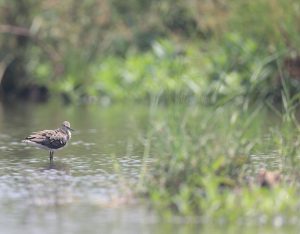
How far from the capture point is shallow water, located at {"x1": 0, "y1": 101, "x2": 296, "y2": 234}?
9.70 metres

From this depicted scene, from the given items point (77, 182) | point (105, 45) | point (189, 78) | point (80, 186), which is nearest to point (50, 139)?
point (77, 182)

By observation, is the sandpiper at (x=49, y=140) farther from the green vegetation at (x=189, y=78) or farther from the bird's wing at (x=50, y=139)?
the green vegetation at (x=189, y=78)

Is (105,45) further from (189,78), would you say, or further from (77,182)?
(77,182)

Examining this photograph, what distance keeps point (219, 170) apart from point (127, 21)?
54.8ft

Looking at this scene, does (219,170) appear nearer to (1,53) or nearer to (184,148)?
(184,148)

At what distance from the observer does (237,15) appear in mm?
21625

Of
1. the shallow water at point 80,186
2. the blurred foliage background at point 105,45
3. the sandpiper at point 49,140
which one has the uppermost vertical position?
the blurred foliage background at point 105,45

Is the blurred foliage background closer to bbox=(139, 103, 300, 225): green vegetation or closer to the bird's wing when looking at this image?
the bird's wing

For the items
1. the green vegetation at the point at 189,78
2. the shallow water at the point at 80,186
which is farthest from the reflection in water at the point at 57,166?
the green vegetation at the point at 189,78

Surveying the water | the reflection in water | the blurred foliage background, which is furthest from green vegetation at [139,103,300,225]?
the blurred foliage background

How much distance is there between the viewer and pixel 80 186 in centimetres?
1173

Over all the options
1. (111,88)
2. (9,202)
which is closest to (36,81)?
(111,88)

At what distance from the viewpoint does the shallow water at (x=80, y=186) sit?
9703 mm

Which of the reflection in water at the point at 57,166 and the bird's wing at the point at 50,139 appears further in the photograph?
the bird's wing at the point at 50,139
